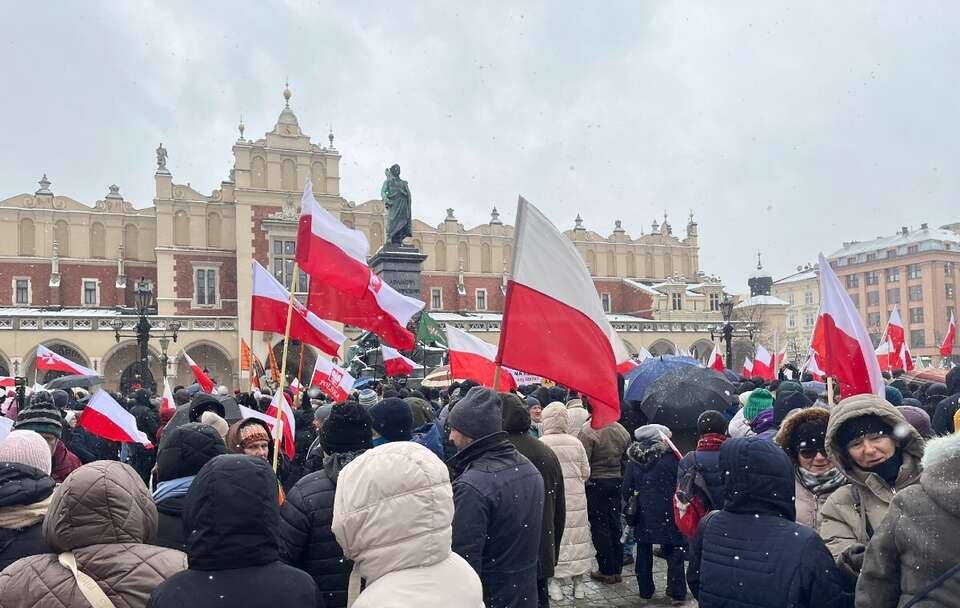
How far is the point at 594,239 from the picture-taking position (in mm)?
50562

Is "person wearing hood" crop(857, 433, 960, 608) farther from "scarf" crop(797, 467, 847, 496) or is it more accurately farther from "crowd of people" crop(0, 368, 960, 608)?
"scarf" crop(797, 467, 847, 496)

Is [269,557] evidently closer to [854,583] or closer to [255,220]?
[854,583]

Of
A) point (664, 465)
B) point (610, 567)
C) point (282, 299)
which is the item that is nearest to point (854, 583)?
point (664, 465)

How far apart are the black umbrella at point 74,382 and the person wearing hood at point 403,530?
1084 centimetres

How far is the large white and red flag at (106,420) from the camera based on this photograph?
627 cm

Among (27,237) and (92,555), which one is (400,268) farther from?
(27,237)

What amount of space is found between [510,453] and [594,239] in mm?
48055

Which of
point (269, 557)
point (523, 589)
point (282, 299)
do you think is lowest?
point (523, 589)

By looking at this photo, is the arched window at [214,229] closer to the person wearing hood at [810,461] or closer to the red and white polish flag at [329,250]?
the red and white polish flag at [329,250]

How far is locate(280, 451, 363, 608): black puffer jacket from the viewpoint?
9.54ft

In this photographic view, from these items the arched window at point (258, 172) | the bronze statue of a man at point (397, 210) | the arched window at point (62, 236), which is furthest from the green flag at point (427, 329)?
the arched window at point (62, 236)

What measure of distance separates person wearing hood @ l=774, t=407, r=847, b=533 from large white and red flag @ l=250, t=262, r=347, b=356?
4508mm

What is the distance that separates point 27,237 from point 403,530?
41614 millimetres

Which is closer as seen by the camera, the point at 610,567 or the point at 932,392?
the point at 610,567
